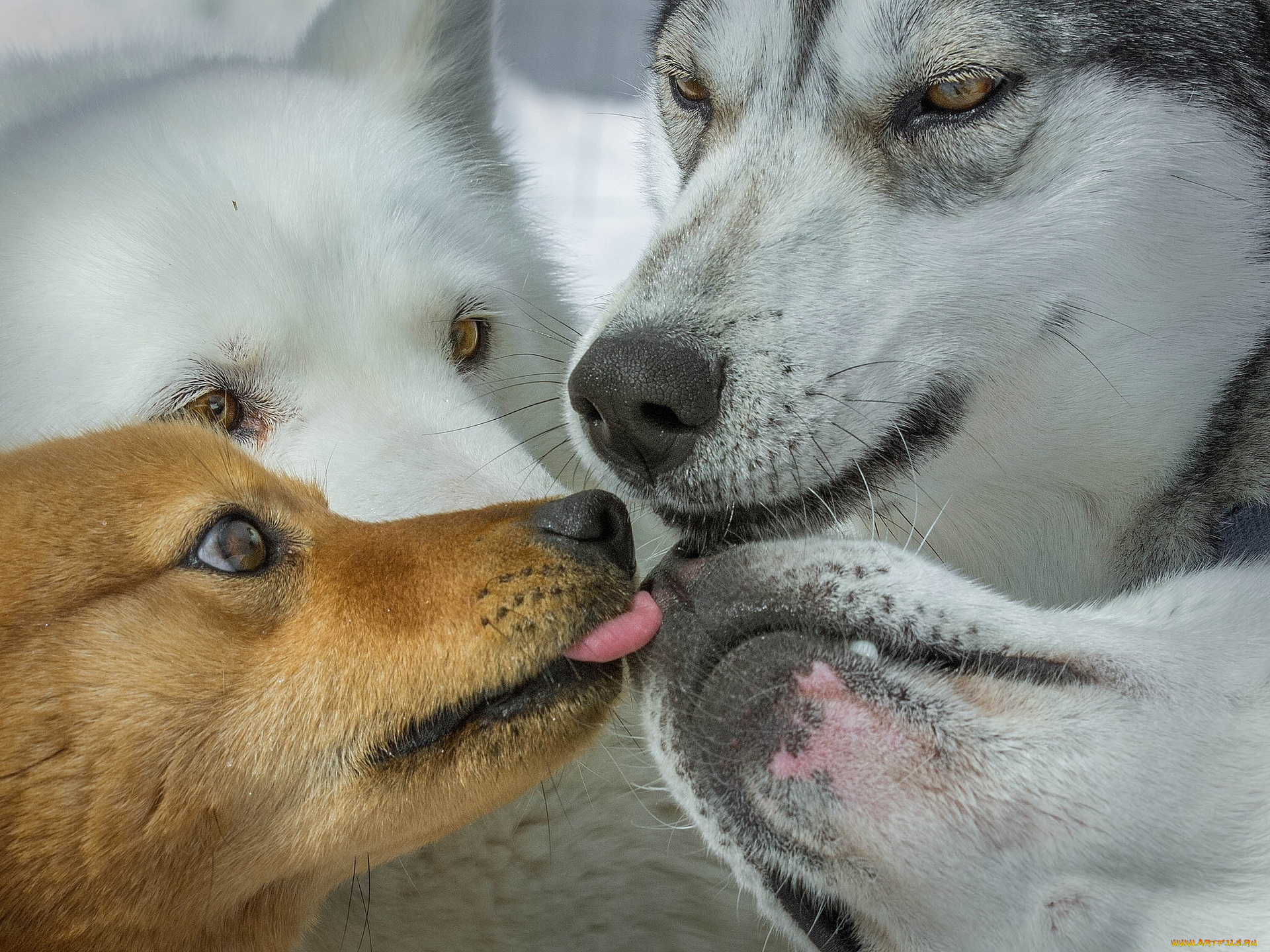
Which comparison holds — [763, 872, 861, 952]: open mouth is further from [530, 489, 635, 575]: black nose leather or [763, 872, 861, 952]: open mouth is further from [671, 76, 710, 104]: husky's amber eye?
[671, 76, 710, 104]: husky's amber eye

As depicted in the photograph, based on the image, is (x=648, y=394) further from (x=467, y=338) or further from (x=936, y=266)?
(x=467, y=338)

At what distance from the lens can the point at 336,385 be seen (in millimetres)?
1357

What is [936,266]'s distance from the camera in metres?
1.18

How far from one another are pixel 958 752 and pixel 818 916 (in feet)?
0.66

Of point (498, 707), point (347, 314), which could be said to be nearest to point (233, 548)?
point (498, 707)

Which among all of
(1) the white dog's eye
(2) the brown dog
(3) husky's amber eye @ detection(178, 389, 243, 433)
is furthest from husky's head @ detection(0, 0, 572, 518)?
(1) the white dog's eye

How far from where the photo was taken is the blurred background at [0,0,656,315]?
7.39ft

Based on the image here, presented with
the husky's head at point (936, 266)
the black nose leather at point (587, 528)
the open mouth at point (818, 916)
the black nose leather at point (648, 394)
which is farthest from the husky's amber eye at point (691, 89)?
the open mouth at point (818, 916)

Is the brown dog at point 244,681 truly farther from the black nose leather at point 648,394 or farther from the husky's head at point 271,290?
the husky's head at point 271,290

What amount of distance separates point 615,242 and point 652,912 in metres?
1.59

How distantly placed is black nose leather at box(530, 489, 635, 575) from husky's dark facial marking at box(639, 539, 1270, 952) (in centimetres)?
7

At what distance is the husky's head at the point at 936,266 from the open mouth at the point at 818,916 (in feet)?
1.16

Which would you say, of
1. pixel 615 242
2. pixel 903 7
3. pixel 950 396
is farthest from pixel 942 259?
pixel 615 242

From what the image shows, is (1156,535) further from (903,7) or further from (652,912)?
(652,912)
